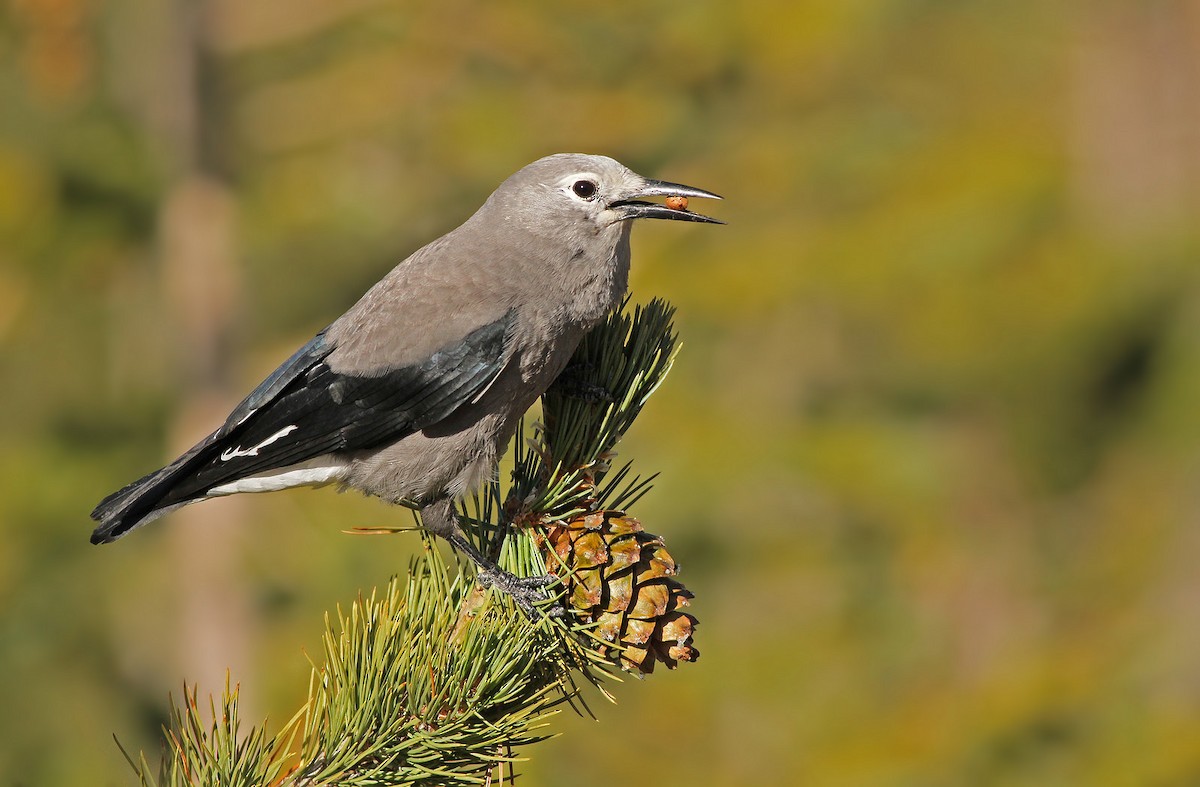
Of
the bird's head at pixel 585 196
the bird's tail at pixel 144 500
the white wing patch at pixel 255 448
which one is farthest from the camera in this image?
the bird's head at pixel 585 196

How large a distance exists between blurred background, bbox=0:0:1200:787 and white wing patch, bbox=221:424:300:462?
9.50 feet

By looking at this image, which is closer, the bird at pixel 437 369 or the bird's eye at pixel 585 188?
the bird at pixel 437 369

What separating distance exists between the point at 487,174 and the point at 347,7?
1730mm

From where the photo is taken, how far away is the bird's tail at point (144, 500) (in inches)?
103

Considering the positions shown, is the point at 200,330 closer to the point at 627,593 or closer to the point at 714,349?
the point at 714,349

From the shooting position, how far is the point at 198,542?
6707 millimetres

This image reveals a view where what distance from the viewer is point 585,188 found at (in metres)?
2.94

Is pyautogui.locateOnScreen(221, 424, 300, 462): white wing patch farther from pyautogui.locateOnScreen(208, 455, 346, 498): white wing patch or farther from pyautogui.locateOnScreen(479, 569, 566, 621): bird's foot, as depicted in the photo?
pyautogui.locateOnScreen(479, 569, 566, 621): bird's foot

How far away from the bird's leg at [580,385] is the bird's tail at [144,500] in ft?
3.02

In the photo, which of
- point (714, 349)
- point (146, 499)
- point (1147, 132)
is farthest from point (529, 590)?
point (1147, 132)

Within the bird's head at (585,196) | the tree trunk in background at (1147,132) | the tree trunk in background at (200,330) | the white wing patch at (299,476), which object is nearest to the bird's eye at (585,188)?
the bird's head at (585,196)

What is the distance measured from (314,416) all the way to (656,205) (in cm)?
105

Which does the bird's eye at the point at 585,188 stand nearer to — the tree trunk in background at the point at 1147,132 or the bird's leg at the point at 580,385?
the bird's leg at the point at 580,385

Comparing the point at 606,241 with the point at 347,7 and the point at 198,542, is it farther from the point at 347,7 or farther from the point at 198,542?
the point at 347,7
